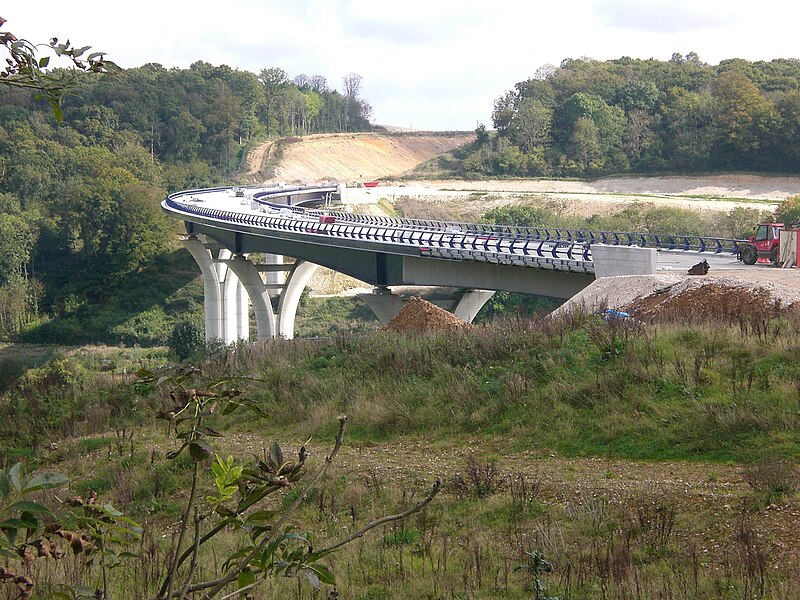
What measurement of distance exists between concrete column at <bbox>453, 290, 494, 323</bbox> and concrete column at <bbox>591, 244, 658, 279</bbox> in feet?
39.7

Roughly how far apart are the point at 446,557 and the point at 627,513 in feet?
7.94

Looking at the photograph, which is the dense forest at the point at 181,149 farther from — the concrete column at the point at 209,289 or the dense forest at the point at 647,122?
the concrete column at the point at 209,289

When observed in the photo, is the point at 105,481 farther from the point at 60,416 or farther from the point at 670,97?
the point at 670,97

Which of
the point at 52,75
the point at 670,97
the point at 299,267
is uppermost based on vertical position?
the point at 670,97

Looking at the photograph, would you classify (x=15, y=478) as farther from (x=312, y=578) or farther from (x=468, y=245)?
(x=468, y=245)

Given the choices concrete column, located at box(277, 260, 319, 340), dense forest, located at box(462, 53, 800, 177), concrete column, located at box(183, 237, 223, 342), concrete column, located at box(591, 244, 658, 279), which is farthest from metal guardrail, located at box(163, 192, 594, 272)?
dense forest, located at box(462, 53, 800, 177)

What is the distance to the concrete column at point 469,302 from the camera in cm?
4859

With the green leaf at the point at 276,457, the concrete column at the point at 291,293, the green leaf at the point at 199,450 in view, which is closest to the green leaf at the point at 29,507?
the green leaf at the point at 199,450

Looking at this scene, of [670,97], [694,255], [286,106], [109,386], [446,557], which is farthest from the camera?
[286,106]

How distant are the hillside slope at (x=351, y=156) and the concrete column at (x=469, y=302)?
87.9 meters

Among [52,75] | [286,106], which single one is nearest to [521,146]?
[286,106]

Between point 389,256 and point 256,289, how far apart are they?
23.0 meters

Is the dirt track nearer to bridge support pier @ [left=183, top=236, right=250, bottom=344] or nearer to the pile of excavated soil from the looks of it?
bridge support pier @ [left=183, top=236, right=250, bottom=344]

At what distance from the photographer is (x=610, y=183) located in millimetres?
122312
